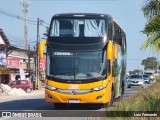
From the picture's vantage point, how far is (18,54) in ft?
244

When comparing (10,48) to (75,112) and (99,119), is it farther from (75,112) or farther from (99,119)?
(99,119)

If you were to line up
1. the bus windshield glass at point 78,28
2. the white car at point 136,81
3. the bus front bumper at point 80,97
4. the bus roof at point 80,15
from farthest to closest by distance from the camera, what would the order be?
the white car at point 136,81, the bus roof at point 80,15, the bus windshield glass at point 78,28, the bus front bumper at point 80,97

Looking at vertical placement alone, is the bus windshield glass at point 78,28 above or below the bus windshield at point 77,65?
above

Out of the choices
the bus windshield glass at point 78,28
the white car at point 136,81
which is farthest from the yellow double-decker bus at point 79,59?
the white car at point 136,81

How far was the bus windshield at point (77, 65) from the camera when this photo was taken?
60.3 ft

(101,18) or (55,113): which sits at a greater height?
(101,18)

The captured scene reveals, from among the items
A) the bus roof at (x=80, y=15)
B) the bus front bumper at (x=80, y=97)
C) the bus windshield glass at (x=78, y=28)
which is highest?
the bus roof at (x=80, y=15)

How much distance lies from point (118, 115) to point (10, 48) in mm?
51090

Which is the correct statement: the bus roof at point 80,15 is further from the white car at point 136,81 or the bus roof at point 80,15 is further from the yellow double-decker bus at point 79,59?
the white car at point 136,81

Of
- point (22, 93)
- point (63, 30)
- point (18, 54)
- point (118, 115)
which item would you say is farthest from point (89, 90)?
point (18, 54)

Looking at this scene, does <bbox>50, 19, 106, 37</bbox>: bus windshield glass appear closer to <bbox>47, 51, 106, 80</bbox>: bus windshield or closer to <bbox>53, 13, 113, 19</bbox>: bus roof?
<bbox>53, 13, 113, 19</bbox>: bus roof

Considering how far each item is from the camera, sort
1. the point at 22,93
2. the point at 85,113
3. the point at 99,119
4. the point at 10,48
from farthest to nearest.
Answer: the point at 10,48 → the point at 22,93 → the point at 85,113 → the point at 99,119

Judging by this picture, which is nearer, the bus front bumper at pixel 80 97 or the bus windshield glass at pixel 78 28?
the bus front bumper at pixel 80 97

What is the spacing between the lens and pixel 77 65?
18531mm
